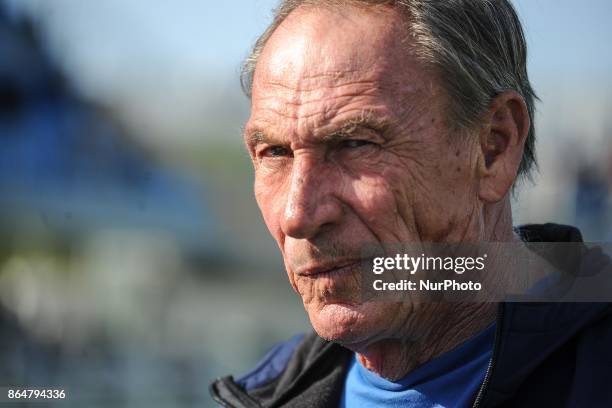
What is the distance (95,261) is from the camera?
16.3 ft

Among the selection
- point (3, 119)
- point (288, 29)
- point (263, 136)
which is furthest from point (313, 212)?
point (3, 119)

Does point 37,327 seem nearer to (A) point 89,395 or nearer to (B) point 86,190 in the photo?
(A) point 89,395

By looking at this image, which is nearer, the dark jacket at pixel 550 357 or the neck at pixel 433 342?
the dark jacket at pixel 550 357

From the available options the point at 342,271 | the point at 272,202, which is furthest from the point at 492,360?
the point at 272,202

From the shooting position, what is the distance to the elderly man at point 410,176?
1705 mm

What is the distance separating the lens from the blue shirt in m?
1.81

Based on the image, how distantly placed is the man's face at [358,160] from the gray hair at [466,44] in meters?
0.04

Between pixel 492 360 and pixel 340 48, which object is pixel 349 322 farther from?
pixel 340 48

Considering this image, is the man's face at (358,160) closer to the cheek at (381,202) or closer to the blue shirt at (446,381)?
the cheek at (381,202)

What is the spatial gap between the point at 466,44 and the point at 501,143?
0.86ft

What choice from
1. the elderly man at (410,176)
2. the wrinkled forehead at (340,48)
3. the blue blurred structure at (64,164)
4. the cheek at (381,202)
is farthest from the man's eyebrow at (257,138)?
the blue blurred structure at (64,164)

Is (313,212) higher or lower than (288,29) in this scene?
lower

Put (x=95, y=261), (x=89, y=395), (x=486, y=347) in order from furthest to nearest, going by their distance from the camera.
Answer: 1. (x=95, y=261)
2. (x=89, y=395)
3. (x=486, y=347)

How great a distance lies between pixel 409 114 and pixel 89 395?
140 inches
